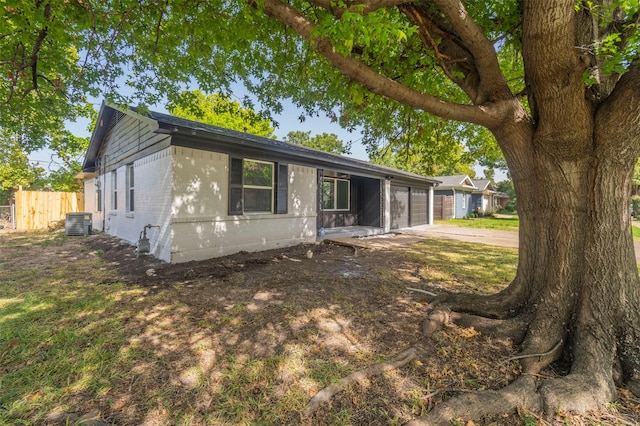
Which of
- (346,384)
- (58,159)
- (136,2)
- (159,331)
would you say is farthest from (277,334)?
(58,159)

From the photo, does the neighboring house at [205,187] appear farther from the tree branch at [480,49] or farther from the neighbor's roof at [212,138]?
the tree branch at [480,49]

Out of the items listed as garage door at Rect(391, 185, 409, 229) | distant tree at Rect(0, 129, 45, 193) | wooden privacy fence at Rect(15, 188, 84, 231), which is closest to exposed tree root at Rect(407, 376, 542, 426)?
garage door at Rect(391, 185, 409, 229)

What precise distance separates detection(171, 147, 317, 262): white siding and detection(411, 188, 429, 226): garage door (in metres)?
9.30

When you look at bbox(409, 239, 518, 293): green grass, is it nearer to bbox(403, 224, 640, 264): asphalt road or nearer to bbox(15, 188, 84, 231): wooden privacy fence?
bbox(403, 224, 640, 264): asphalt road

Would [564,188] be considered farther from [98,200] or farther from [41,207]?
[41,207]

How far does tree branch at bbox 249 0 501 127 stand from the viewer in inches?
Result: 115

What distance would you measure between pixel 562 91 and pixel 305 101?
4.62m

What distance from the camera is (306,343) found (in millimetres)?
2871

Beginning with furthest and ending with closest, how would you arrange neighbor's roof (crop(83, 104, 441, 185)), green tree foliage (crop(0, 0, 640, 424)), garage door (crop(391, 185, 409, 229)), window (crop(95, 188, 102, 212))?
garage door (crop(391, 185, 409, 229)) < window (crop(95, 188, 102, 212)) < neighbor's roof (crop(83, 104, 441, 185)) < green tree foliage (crop(0, 0, 640, 424))

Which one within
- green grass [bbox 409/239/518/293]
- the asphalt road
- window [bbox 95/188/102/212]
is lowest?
green grass [bbox 409/239/518/293]

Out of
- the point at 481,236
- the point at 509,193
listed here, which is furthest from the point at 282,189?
the point at 509,193

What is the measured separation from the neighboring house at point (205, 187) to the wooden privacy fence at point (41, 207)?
335cm

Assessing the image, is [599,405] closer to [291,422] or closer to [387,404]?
[387,404]

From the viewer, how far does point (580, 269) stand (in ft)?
8.98
